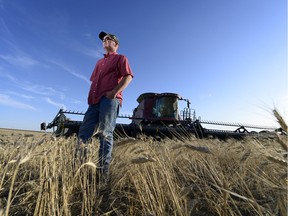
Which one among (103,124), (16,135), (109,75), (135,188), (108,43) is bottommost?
Answer: (135,188)

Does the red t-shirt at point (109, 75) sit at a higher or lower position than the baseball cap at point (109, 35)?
lower

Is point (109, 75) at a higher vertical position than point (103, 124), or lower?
higher

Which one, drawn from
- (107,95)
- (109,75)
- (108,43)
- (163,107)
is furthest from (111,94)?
(163,107)

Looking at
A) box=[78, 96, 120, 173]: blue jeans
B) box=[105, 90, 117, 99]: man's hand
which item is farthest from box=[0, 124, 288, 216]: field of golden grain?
box=[105, 90, 117, 99]: man's hand

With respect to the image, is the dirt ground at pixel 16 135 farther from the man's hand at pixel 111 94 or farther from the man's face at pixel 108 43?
the man's face at pixel 108 43

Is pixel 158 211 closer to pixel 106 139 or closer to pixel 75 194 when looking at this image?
pixel 75 194

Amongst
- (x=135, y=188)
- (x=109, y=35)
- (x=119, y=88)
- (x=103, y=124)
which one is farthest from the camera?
(x=109, y=35)

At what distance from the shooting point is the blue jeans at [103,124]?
93.3 inches

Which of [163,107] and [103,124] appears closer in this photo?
[103,124]

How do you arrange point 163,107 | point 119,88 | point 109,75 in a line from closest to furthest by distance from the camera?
point 119,88 → point 109,75 → point 163,107

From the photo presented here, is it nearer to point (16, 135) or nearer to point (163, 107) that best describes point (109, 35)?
point (16, 135)

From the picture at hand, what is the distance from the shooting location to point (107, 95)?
8.66ft

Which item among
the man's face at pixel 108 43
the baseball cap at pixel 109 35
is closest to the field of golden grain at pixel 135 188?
the man's face at pixel 108 43

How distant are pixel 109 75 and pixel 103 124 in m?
0.62
